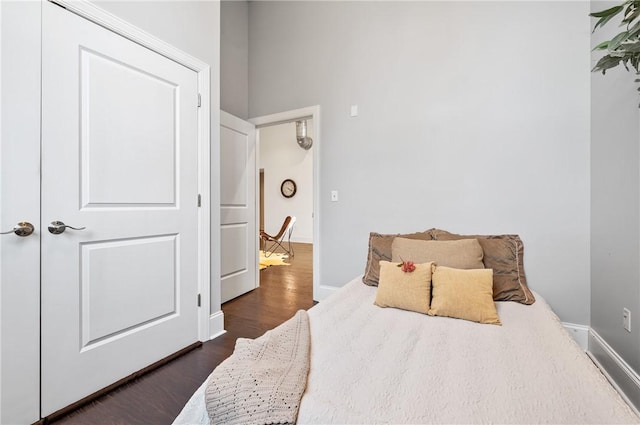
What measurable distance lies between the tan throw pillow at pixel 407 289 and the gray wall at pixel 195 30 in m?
1.32

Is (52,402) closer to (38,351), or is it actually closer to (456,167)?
(38,351)

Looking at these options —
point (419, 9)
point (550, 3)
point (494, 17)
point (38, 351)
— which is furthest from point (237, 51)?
point (38, 351)

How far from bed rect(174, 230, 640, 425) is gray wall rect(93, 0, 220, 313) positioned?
3.98ft

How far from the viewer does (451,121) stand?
7.79 feet

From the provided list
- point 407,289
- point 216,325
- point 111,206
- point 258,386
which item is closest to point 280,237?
point 216,325

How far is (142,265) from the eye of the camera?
5.81 feet

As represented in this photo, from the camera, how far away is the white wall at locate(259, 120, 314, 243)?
7645 mm

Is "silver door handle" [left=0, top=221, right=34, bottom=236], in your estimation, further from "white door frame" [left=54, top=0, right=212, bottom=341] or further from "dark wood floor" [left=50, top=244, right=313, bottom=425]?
"white door frame" [left=54, top=0, right=212, bottom=341]

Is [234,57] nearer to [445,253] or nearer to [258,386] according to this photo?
[445,253]

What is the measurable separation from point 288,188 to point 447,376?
281 inches

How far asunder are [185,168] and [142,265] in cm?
69

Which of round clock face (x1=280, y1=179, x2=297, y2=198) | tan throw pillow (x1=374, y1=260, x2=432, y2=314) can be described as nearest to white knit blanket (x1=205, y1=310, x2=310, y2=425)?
tan throw pillow (x1=374, y1=260, x2=432, y2=314)

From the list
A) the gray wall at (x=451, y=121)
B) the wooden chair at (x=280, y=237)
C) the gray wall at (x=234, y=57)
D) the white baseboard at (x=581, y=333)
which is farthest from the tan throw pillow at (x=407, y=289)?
the wooden chair at (x=280, y=237)

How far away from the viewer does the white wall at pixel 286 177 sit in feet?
25.1
